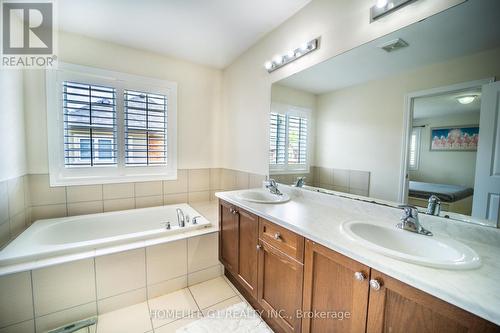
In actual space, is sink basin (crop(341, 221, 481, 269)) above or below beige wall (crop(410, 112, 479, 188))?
below

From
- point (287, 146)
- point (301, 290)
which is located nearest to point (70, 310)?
point (301, 290)

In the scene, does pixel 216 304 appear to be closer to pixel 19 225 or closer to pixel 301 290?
pixel 301 290

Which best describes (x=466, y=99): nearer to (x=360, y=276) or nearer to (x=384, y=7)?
(x=384, y=7)

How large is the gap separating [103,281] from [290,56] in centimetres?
248

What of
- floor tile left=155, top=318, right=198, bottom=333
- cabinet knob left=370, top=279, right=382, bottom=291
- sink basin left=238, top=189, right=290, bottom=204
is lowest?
floor tile left=155, top=318, right=198, bottom=333

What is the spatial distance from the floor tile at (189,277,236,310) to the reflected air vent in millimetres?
2269

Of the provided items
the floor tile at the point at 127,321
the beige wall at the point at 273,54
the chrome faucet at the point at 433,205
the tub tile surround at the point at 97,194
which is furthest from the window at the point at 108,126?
the chrome faucet at the point at 433,205

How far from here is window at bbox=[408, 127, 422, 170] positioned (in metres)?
1.18

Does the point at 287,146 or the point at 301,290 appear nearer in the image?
the point at 301,290

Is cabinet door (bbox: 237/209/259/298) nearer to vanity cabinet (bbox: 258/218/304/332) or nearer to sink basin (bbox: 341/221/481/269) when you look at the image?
vanity cabinet (bbox: 258/218/304/332)

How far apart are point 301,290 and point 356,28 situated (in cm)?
171

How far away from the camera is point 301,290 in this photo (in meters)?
1.14

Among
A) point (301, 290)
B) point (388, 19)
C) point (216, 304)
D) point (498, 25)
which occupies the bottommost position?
point (216, 304)

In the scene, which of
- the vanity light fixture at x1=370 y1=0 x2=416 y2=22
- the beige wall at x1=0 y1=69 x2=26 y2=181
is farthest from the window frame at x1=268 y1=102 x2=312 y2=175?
the beige wall at x1=0 y1=69 x2=26 y2=181
